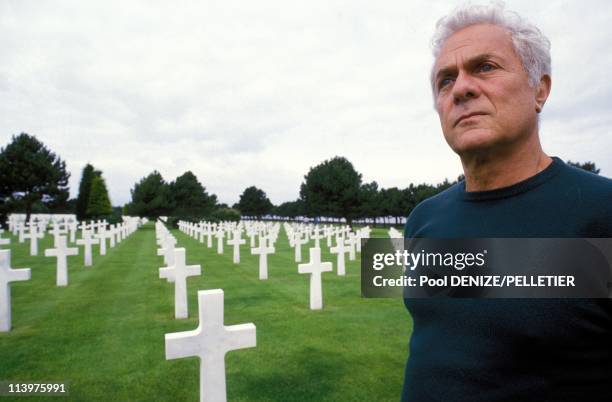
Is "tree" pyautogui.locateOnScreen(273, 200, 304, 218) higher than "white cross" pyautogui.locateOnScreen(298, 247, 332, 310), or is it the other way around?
"tree" pyautogui.locateOnScreen(273, 200, 304, 218)

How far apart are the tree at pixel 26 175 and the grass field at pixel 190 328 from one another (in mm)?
39601

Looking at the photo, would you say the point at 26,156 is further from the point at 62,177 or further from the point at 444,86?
the point at 444,86

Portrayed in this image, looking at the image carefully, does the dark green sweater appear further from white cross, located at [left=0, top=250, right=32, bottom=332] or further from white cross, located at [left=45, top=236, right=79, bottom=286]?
white cross, located at [left=45, top=236, right=79, bottom=286]

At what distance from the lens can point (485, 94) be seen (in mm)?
1377

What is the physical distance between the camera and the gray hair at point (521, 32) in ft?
4.66

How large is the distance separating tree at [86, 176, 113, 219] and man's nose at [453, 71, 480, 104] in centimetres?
5244

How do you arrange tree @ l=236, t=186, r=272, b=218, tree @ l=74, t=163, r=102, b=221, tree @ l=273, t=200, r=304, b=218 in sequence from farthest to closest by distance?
tree @ l=236, t=186, r=272, b=218, tree @ l=273, t=200, r=304, b=218, tree @ l=74, t=163, r=102, b=221

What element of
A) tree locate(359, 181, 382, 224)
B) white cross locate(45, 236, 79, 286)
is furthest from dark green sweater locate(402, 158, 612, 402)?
tree locate(359, 181, 382, 224)

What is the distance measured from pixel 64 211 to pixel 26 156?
93.6 ft

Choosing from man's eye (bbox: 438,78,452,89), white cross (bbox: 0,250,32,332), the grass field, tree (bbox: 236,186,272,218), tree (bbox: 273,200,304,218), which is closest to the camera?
man's eye (bbox: 438,78,452,89)

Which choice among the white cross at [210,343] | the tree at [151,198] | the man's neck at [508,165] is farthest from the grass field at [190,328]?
the tree at [151,198]

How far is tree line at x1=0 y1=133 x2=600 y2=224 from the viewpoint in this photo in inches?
1676

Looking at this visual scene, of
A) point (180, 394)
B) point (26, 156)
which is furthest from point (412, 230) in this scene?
point (26, 156)

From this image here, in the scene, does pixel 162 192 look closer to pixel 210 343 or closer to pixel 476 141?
pixel 210 343
